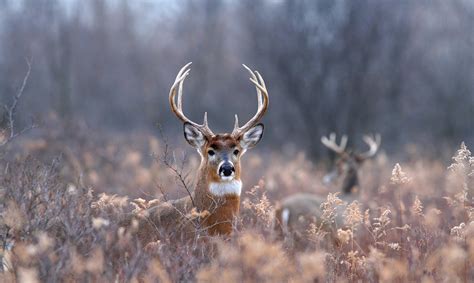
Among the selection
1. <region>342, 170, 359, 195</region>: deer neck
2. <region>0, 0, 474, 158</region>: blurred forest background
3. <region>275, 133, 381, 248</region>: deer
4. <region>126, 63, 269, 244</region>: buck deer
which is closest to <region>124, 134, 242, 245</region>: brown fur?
<region>126, 63, 269, 244</region>: buck deer

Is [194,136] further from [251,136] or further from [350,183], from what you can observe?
[350,183]

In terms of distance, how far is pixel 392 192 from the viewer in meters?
13.0

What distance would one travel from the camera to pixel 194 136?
7824mm

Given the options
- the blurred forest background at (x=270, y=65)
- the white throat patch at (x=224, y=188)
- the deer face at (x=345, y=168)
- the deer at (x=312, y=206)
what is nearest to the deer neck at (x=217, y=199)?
the white throat patch at (x=224, y=188)

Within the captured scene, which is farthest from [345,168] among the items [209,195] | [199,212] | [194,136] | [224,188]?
[199,212]

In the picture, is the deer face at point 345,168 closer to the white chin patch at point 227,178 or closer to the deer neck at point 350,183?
the deer neck at point 350,183

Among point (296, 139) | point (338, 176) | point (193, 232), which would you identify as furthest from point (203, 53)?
point (193, 232)

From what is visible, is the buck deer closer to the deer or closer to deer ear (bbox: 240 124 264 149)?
deer ear (bbox: 240 124 264 149)

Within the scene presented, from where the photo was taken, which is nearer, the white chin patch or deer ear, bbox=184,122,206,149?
the white chin patch

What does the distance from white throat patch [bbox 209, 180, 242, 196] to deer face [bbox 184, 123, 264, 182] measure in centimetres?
4

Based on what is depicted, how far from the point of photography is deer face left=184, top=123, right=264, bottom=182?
7.29 metres

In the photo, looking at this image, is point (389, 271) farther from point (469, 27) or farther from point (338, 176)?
point (469, 27)

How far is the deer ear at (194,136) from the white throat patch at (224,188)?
0.61 meters

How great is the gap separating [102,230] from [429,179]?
10.7 metres
